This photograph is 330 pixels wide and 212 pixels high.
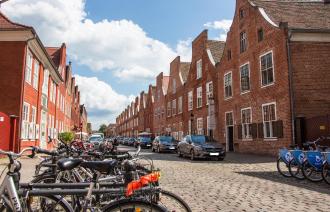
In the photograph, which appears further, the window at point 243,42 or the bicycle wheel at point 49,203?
the window at point 243,42

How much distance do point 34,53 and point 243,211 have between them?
2083 cm

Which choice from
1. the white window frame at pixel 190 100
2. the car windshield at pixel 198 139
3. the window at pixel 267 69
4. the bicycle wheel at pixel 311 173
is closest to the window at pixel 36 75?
the car windshield at pixel 198 139

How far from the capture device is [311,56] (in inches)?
846

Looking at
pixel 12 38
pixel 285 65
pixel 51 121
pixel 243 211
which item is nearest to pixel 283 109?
pixel 285 65

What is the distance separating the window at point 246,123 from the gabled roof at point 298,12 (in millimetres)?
6827

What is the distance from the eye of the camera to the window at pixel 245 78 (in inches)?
1027

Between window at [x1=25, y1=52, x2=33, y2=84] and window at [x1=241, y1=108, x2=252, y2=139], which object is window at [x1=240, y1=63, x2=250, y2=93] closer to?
window at [x1=241, y1=108, x2=252, y2=139]


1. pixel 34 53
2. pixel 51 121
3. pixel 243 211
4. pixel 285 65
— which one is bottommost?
pixel 243 211

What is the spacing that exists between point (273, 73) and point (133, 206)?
2070 centimetres

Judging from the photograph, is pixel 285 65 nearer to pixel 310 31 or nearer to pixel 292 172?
pixel 310 31

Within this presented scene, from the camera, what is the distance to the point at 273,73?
2264 cm

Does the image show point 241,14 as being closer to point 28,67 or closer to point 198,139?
point 198,139

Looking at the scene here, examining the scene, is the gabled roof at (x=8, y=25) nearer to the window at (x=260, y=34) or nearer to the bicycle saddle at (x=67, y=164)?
the window at (x=260, y=34)

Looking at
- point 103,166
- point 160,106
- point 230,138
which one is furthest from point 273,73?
point 160,106
